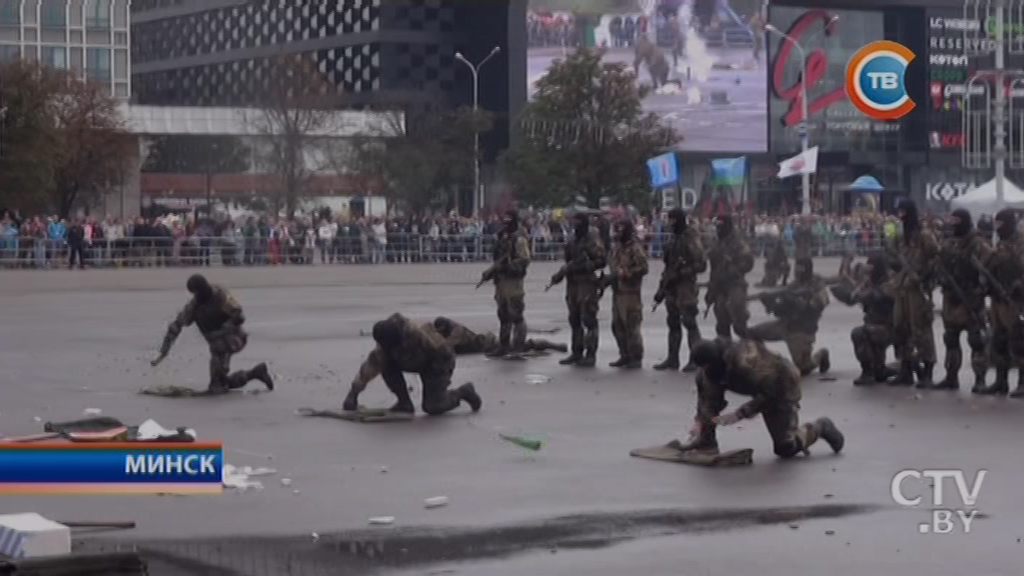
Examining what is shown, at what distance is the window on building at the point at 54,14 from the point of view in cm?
7406

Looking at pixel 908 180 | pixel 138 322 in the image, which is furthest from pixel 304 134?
pixel 138 322

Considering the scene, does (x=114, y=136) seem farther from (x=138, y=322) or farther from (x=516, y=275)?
(x=516, y=275)

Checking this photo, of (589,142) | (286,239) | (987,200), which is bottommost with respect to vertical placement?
(286,239)

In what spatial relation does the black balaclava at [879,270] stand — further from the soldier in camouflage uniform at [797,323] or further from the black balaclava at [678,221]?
the black balaclava at [678,221]

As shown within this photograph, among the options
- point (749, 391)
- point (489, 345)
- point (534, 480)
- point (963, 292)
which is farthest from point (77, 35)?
point (534, 480)

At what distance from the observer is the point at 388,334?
48.3 feet

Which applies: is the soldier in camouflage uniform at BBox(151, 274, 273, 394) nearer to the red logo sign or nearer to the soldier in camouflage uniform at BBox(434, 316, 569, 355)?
the soldier in camouflage uniform at BBox(434, 316, 569, 355)

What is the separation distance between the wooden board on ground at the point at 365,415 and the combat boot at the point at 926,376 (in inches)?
202

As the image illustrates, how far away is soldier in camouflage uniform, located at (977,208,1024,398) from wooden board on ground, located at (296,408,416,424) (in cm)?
538

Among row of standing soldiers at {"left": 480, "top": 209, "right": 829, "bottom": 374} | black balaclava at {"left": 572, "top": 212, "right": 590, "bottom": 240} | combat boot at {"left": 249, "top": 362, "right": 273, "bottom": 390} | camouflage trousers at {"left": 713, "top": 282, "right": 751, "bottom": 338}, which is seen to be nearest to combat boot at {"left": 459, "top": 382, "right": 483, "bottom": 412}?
combat boot at {"left": 249, "top": 362, "right": 273, "bottom": 390}

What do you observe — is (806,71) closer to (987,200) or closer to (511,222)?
(987,200)

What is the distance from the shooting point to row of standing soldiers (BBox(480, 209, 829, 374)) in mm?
19203

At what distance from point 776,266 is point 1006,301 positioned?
48.9 feet

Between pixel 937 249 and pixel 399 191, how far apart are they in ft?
158
